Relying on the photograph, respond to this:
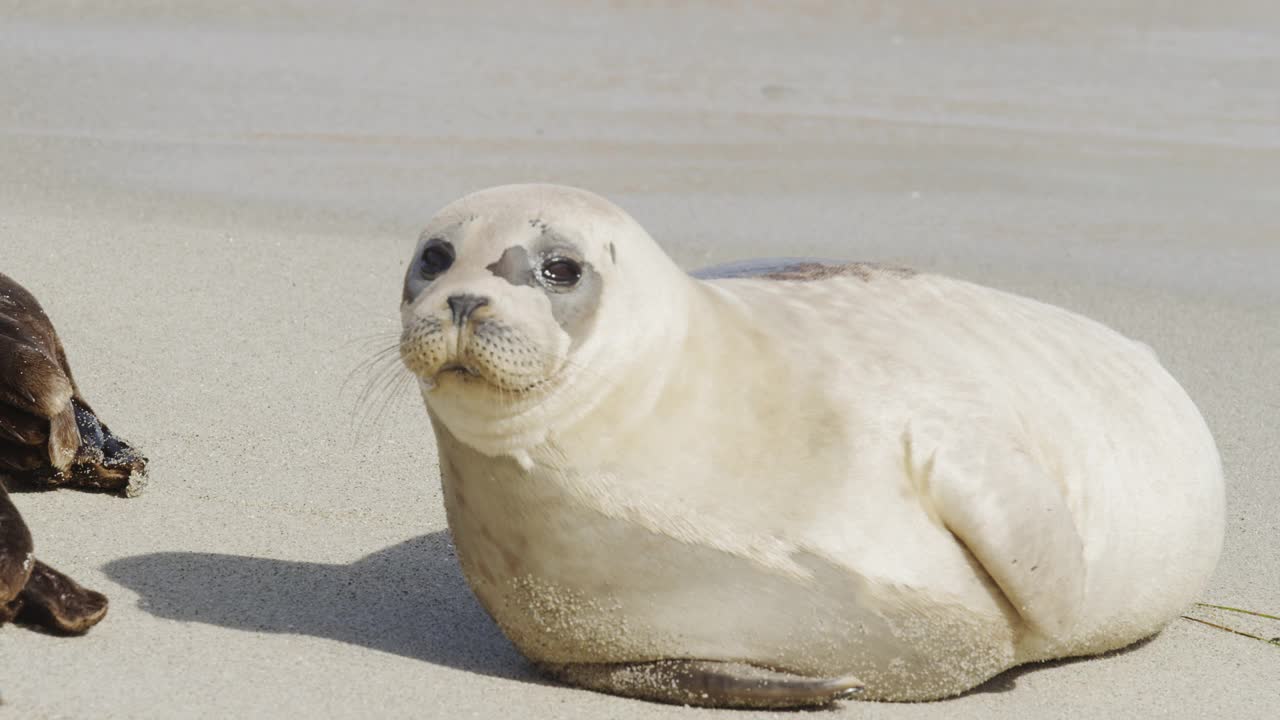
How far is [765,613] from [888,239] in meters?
5.16

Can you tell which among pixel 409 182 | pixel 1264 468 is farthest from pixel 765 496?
pixel 409 182

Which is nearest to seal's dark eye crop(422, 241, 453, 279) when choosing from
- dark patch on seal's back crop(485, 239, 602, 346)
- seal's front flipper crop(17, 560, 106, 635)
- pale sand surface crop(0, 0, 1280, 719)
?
dark patch on seal's back crop(485, 239, 602, 346)

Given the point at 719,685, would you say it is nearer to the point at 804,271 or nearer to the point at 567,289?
the point at 567,289

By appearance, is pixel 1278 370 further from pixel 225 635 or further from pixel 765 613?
pixel 225 635

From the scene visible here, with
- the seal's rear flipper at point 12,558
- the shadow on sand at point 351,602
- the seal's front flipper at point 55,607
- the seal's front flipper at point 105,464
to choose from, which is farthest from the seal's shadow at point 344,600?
the seal's front flipper at point 105,464

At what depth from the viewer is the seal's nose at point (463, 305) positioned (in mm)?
3271

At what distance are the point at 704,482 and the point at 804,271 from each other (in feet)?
3.10

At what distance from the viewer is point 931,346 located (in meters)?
3.93

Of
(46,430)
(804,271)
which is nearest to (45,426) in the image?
(46,430)

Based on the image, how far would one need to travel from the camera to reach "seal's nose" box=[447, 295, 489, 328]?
327cm

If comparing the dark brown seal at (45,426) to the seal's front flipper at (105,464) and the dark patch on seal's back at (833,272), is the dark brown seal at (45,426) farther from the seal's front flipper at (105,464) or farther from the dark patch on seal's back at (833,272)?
the dark patch on seal's back at (833,272)

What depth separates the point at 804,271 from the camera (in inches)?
169

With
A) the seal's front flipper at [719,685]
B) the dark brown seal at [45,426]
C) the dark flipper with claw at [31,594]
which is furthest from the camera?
the dark brown seal at [45,426]

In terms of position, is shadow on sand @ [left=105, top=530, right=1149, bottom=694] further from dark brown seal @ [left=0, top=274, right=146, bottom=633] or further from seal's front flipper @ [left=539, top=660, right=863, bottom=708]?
dark brown seal @ [left=0, top=274, right=146, bottom=633]
